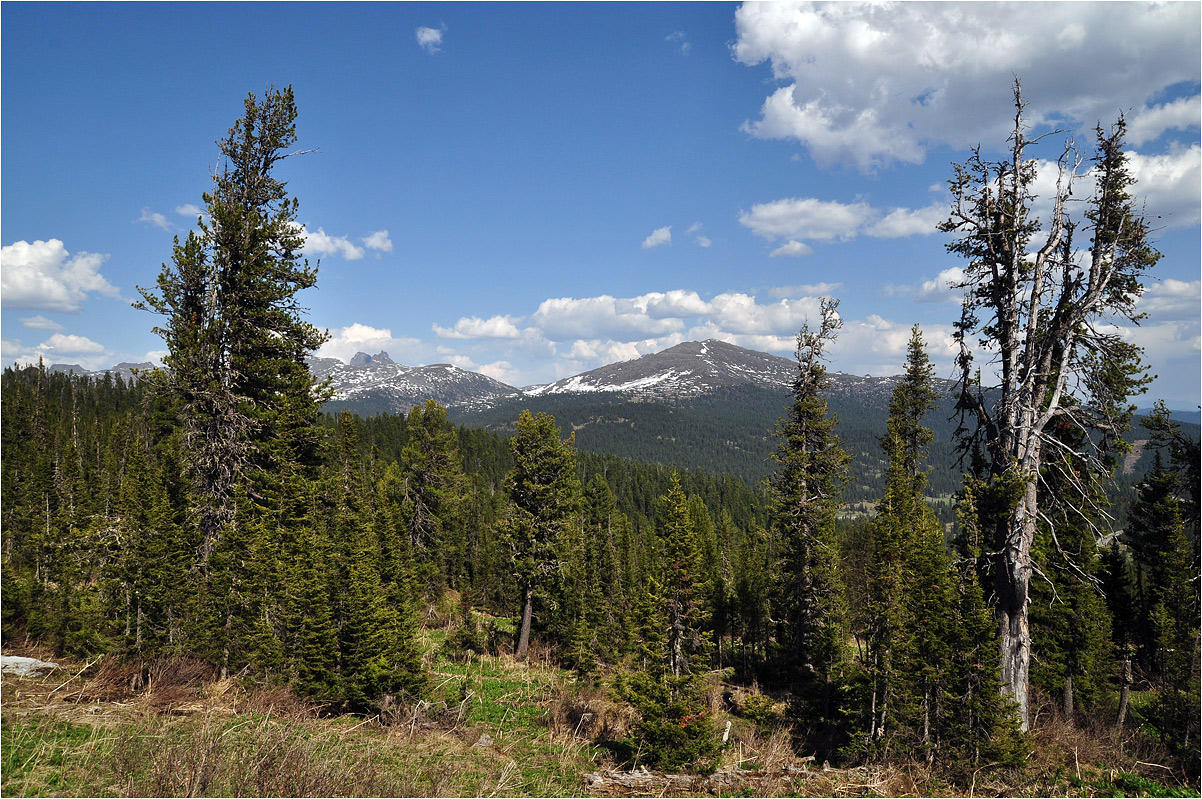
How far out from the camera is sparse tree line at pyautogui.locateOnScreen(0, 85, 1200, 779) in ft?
39.1

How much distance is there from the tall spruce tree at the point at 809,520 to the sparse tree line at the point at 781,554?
0.39 ft

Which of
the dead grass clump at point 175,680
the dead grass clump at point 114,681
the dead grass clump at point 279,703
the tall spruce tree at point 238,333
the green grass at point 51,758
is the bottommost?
the dead grass clump at point 279,703

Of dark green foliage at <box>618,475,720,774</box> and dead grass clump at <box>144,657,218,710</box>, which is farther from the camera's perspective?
dark green foliage at <box>618,475,720,774</box>

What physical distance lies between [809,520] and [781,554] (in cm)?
219

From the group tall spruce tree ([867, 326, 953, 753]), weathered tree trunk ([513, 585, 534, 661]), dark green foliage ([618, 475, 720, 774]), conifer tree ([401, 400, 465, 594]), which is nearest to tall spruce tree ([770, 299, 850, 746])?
tall spruce tree ([867, 326, 953, 753])

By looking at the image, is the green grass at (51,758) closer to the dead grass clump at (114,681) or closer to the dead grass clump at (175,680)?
the dead grass clump at (114,681)

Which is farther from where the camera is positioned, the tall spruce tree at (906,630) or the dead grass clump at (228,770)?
the tall spruce tree at (906,630)

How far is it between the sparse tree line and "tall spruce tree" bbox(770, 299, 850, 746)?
0.39ft

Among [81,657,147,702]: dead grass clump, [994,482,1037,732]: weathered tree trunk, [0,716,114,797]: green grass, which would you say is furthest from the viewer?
[994,482,1037,732]: weathered tree trunk

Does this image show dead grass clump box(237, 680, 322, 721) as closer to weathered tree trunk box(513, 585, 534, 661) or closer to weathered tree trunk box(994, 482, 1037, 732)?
weathered tree trunk box(513, 585, 534, 661)

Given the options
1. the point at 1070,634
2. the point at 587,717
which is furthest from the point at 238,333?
the point at 1070,634

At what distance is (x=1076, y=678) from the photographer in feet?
78.6

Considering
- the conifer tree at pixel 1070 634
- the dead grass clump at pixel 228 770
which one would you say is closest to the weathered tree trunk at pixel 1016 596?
the conifer tree at pixel 1070 634

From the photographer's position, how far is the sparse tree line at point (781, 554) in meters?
11.9
